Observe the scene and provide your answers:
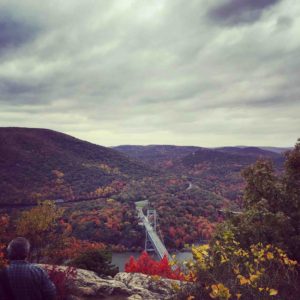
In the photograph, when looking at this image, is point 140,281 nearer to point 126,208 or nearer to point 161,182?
point 126,208

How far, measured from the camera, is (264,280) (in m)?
6.62

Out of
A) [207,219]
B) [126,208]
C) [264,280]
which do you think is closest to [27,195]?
[126,208]

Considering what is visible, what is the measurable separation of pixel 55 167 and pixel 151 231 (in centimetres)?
6654

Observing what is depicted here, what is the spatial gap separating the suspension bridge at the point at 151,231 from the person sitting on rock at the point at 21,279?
4790cm

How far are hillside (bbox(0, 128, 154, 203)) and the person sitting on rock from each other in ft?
277

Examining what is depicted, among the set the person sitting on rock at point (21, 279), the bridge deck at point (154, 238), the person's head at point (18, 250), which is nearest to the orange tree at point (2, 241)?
the person sitting on rock at point (21, 279)

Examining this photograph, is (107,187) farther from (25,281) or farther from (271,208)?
(25,281)

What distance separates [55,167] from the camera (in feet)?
402

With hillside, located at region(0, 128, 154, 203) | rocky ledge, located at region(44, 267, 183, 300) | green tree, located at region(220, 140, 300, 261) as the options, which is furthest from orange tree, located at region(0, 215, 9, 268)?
hillside, located at region(0, 128, 154, 203)

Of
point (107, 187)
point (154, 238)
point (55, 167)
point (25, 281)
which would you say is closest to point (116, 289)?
point (25, 281)

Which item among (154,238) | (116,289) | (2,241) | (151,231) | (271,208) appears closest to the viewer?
(116,289)

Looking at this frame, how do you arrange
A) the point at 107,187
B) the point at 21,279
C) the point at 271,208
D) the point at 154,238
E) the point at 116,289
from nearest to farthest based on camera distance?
the point at 21,279 → the point at 116,289 → the point at 271,208 → the point at 154,238 → the point at 107,187

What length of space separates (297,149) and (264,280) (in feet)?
46.2

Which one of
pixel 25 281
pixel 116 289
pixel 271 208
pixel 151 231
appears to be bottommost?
pixel 151 231
